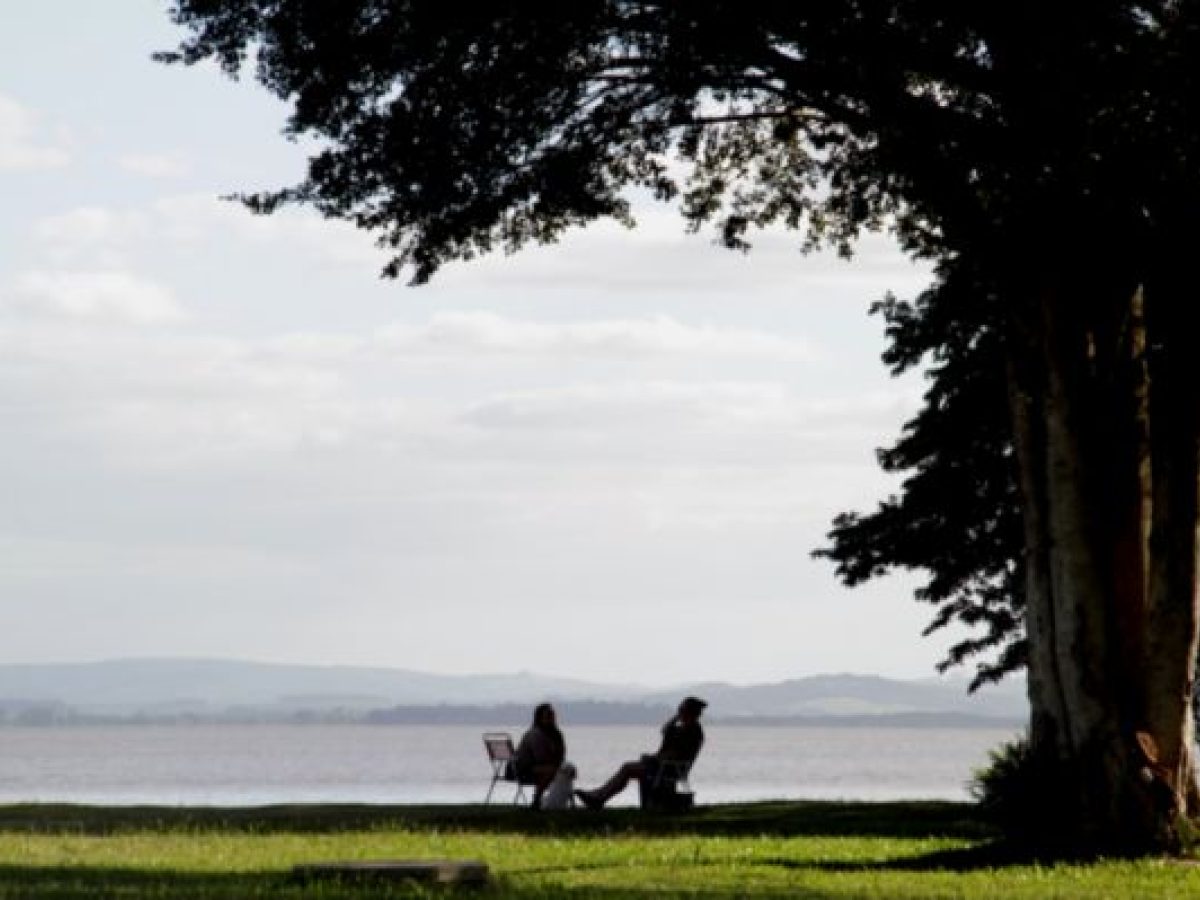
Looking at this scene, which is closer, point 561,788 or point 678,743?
point 678,743

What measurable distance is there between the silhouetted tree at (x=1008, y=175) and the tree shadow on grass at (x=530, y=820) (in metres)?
3.18

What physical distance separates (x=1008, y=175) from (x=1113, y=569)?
3.52 m

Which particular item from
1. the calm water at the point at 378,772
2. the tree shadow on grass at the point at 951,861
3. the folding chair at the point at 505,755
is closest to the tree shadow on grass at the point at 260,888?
the tree shadow on grass at the point at 951,861

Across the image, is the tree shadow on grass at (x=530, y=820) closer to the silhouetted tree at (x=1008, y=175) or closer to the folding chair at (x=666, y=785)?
the folding chair at (x=666, y=785)

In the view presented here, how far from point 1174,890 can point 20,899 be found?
7.85 metres

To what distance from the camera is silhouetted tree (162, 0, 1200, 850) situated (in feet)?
68.2

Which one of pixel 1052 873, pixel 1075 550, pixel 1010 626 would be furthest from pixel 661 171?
pixel 1010 626

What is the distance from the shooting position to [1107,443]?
22.6 metres

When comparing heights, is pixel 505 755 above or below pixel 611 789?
above

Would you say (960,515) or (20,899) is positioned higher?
(960,515)

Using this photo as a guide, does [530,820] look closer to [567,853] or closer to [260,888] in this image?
[567,853]

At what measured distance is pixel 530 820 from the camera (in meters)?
27.2

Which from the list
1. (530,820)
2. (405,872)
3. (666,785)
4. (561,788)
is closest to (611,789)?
(561,788)

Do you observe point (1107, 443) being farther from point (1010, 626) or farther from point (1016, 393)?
point (1010, 626)
